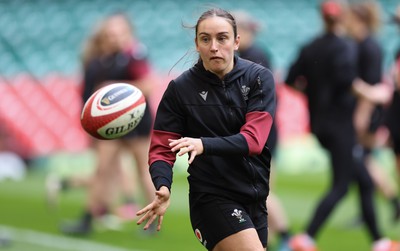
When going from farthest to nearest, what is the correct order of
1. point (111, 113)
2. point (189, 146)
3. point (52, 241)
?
point (52, 241)
point (111, 113)
point (189, 146)

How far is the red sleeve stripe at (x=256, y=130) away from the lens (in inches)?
219

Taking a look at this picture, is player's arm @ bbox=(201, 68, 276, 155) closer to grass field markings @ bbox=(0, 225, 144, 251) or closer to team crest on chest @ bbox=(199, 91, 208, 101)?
team crest on chest @ bbox=(199, 91, 208, 101)

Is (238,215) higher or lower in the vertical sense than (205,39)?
lower

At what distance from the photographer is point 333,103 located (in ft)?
30.3

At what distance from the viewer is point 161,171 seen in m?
5.63

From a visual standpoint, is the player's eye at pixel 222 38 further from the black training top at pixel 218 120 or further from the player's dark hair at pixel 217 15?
the black training top at pixel 218 120

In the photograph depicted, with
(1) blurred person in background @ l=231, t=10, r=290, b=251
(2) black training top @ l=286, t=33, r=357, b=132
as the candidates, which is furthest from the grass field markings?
(2) black training top @ l=286, t=33, r=357, b=132

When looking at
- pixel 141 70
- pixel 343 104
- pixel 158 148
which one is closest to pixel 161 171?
pixel 158 148

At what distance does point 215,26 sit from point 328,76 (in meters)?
3.71

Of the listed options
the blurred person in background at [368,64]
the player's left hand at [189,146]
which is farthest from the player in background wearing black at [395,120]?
the player's left hand at [189,146]

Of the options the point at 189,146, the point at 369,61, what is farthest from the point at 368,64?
the point at 189,146

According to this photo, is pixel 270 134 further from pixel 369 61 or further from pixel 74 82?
pixel 74 82

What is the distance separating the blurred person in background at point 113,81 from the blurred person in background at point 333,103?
2020 mm

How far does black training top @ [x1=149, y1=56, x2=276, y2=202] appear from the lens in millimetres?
5723
